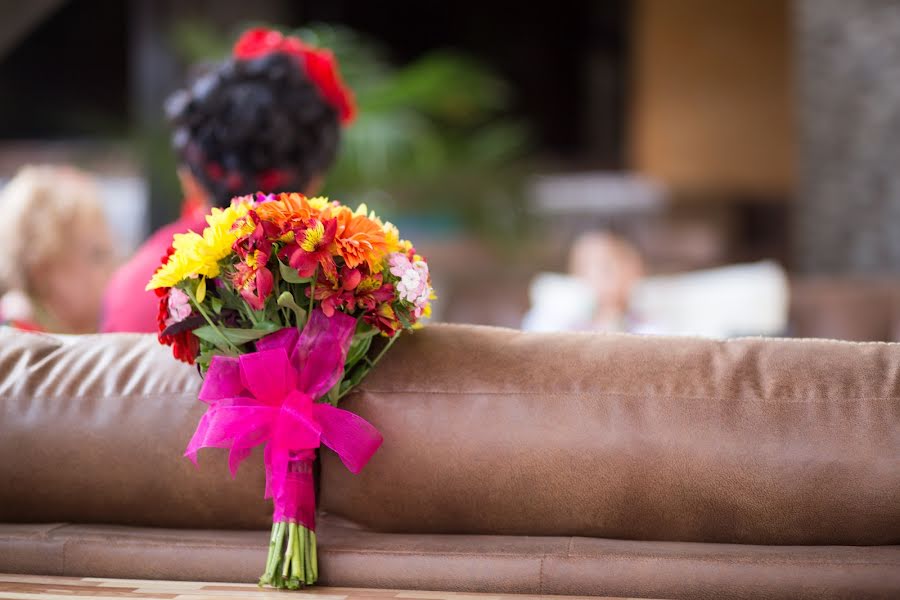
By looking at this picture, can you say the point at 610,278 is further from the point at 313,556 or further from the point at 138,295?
the point at 313,556

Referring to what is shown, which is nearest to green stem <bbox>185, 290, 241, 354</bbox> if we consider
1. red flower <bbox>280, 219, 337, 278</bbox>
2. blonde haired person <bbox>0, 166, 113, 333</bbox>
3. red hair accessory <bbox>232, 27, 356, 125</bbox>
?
red flower <bbox>280, 219, 337, 278</bbox>

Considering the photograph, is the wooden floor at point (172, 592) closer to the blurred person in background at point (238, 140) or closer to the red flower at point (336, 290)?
Result: the red flower at point (336, 290)

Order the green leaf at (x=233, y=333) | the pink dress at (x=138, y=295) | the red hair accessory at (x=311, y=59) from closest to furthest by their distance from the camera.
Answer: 1. the green leaf at (x=233, y=333)
2. the pink dress at (x=138, y=295)
3. the red hair accessory at (x=311, y=59)

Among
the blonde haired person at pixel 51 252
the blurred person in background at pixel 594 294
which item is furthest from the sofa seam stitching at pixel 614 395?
the blurred person in background at pixel 594 294

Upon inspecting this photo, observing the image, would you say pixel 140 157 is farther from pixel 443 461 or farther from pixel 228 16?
pixel 443 461

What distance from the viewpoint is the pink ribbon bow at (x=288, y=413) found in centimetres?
107

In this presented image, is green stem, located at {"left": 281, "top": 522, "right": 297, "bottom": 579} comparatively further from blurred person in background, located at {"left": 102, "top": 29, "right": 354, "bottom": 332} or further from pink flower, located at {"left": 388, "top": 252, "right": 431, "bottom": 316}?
blurred person in background, located at {"left": 102, "top": 29, "right": 354, "bottom": 332}

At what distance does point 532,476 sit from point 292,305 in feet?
0.96

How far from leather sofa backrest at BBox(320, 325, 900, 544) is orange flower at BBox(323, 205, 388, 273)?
118mm

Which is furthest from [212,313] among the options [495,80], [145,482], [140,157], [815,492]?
[495,80]

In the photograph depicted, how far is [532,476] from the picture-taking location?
3.49 ft

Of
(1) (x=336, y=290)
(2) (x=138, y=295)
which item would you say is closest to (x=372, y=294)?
(1) (x=336, y=290)

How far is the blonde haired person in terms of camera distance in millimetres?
2045

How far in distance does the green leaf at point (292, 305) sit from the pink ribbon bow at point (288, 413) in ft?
0.04
